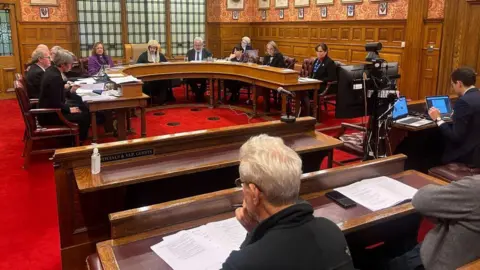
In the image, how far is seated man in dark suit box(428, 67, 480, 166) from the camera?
3.55 metres

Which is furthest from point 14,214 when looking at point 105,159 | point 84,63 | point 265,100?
point 84,63

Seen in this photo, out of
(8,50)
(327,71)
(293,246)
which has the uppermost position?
(8,50)

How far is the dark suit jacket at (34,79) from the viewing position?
563 cm

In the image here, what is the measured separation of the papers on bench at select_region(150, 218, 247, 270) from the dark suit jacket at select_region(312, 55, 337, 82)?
5.49m

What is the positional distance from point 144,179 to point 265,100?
5.31 meters

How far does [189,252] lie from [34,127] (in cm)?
383

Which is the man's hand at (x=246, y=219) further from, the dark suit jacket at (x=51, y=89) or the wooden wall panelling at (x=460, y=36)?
the wooden wall panelling at (x=460, y=36)

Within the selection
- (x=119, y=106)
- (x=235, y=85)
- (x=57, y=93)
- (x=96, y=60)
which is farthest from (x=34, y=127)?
(x=235, y=85)

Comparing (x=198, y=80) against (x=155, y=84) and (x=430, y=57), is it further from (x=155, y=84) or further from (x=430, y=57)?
(x=430, y=57)

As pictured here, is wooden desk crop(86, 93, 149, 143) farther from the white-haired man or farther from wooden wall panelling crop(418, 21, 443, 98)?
wooden wall panelling crop(418, 21, 443, 98)

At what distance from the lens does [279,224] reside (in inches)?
50.9

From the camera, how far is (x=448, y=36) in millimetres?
7273

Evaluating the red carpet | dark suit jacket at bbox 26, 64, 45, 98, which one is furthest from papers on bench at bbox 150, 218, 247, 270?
dark suit jacket at bbox 26, 64, 45, 98

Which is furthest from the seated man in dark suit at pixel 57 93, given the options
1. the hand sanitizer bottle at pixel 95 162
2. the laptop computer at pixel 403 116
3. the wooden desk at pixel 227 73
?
the laptop computer at pixel 403 116
